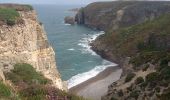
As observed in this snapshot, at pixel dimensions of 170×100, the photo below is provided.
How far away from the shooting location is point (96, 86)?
6644cm

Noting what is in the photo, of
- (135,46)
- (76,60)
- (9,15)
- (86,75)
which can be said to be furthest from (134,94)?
(135,46)

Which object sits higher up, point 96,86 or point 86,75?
point 96,86

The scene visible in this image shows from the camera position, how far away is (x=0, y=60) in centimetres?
2555

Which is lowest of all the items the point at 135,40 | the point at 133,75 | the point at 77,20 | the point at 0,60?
the point at 77,20

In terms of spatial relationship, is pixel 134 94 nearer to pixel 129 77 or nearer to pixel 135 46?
pixel 129 77

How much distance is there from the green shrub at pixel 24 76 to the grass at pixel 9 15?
14.9 ft

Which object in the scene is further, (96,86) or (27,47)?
(96,86)

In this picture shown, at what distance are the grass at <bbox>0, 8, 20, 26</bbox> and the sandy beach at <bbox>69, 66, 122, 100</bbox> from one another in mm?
29364

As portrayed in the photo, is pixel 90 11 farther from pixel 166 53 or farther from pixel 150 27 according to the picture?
pixel 166 53

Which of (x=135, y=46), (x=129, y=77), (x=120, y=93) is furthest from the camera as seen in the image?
(x=135, y=46)

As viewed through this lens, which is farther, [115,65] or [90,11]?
[90,11]

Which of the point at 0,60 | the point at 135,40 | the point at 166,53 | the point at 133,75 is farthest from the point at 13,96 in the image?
the point at 135,40

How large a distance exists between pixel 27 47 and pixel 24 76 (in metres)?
7.12

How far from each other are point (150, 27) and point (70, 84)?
143ft
